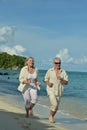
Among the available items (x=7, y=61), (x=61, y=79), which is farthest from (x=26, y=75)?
(x=7, y=61)

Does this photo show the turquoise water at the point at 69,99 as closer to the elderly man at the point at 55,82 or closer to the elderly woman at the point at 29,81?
the elderly woman at the point at 29,81

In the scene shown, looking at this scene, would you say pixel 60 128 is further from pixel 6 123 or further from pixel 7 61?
pixel 7 61

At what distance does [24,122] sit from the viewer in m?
12.1

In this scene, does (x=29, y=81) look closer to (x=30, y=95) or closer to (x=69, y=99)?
(x=30, y=95)

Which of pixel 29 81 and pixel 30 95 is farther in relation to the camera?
pixel 30 95

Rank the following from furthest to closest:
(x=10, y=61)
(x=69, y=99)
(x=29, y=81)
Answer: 1. (x=10, y=61)
2. (x=69, y=99)
3. (x=29, y=81)

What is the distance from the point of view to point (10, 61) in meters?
186

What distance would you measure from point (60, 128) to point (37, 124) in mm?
649

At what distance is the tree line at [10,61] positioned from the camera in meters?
182

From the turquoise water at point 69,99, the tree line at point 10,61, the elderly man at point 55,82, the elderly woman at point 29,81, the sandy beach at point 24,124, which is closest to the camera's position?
the sandy beach at point 24,124

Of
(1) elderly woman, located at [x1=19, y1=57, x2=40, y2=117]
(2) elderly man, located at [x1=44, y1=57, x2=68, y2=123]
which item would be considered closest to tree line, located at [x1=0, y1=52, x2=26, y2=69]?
(1) elderly woman, located at [x1=19, y1=57, x2=40, y2=117]

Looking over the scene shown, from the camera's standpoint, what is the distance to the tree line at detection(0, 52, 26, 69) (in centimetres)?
18175

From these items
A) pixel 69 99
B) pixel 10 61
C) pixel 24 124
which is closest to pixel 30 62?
pixel 24 124

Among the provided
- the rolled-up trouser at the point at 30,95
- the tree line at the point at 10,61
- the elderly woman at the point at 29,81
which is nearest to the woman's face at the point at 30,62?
the elderly woman at the point at 29,81
